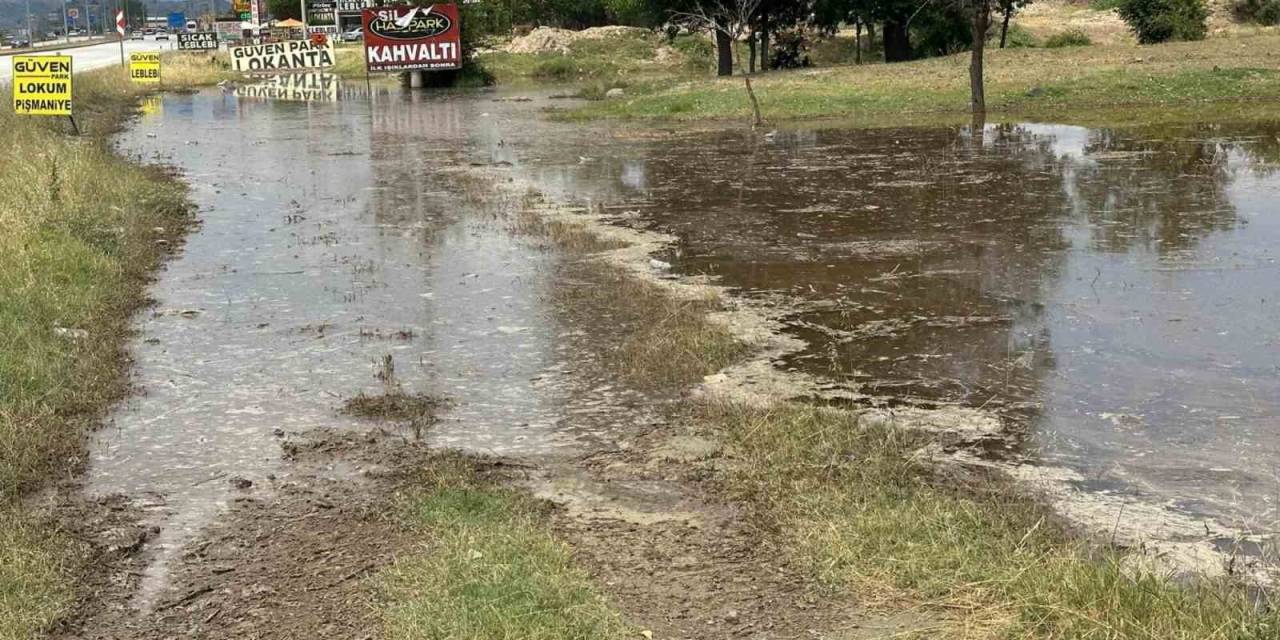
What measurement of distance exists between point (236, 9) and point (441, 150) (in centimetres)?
10414

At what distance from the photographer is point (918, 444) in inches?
266

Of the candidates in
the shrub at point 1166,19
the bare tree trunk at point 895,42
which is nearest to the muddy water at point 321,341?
the bare tree trunk at point 895,42

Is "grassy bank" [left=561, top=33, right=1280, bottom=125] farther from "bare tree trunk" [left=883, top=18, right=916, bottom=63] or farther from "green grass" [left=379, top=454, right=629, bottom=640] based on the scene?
"green grass" [left=379, top=454, right=629, bottom=640]

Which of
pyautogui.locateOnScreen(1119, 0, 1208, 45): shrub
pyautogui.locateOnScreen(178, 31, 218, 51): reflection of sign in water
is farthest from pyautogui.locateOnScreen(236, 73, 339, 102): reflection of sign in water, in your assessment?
pyautogui.locateOnScreen(1119, 0, 1208, 45): shrub

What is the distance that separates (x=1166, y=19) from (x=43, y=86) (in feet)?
136

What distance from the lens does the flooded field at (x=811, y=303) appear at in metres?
6.98

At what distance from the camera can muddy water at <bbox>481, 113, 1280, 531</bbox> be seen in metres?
Result: 6.95

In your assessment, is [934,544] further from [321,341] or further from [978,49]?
[978,49]

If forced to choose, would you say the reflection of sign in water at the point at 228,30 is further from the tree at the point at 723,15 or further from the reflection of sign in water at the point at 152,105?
the tree at the point at 723,15

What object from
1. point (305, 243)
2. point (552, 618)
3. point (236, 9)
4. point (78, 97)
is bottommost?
point (552, 618)

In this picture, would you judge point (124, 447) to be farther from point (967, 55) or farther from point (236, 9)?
point (236, 9)

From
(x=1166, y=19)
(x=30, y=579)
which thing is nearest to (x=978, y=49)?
(x=1166, y=19)

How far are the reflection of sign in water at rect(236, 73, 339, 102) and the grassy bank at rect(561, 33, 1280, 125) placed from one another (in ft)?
41.6

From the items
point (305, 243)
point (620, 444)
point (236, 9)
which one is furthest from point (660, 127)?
point (236, 9)
